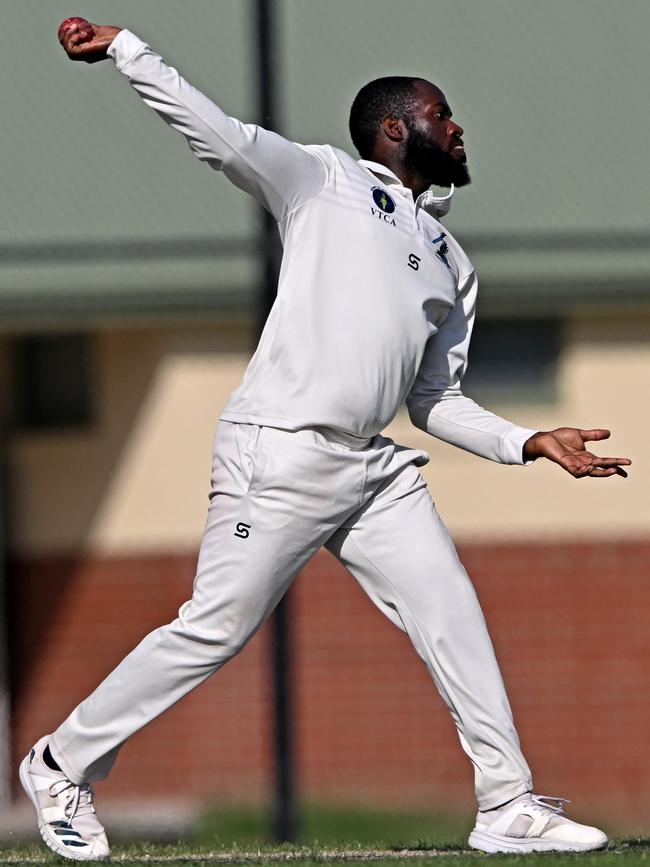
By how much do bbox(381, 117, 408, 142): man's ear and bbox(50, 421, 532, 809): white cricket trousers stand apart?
→ 734 millimetres

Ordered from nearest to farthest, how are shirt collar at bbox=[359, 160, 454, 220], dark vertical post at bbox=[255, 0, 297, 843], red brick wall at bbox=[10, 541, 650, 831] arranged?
shirt collar at bbox=[359, 160, 454, 220]
dark vertical post at bbox=[255, 0, 297, 843]
red brick wall at bbox=[10, 541, 650, 831]

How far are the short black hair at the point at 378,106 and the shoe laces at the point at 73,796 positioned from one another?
1650 millimetres

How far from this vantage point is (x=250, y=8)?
6410 millimetres


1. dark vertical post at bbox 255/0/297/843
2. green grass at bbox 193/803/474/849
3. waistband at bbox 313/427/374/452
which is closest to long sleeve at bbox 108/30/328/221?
waistband at bbox 313/427/374/452

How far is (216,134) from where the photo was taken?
3910 mm

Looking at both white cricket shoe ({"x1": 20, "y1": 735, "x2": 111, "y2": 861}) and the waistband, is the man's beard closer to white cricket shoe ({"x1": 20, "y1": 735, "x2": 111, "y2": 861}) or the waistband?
the waistband

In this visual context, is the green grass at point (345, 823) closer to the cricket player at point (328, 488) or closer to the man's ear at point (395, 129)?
A: the cricket player at point (328, 488)

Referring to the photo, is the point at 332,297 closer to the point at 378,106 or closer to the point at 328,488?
the point at 328,488

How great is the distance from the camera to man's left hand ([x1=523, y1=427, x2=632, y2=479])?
13.4 feet

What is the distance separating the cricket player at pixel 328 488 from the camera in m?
4.09

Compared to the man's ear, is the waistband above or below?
below

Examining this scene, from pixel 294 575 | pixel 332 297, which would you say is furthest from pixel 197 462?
pixel 332 297

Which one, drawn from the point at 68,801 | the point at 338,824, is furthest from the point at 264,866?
the point at 338,824

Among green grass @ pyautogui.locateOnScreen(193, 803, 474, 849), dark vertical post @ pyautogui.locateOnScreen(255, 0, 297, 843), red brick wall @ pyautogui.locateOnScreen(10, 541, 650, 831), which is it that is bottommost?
green grass @ pyautogui.locateOnScreen(193, 803, 474, 849)
